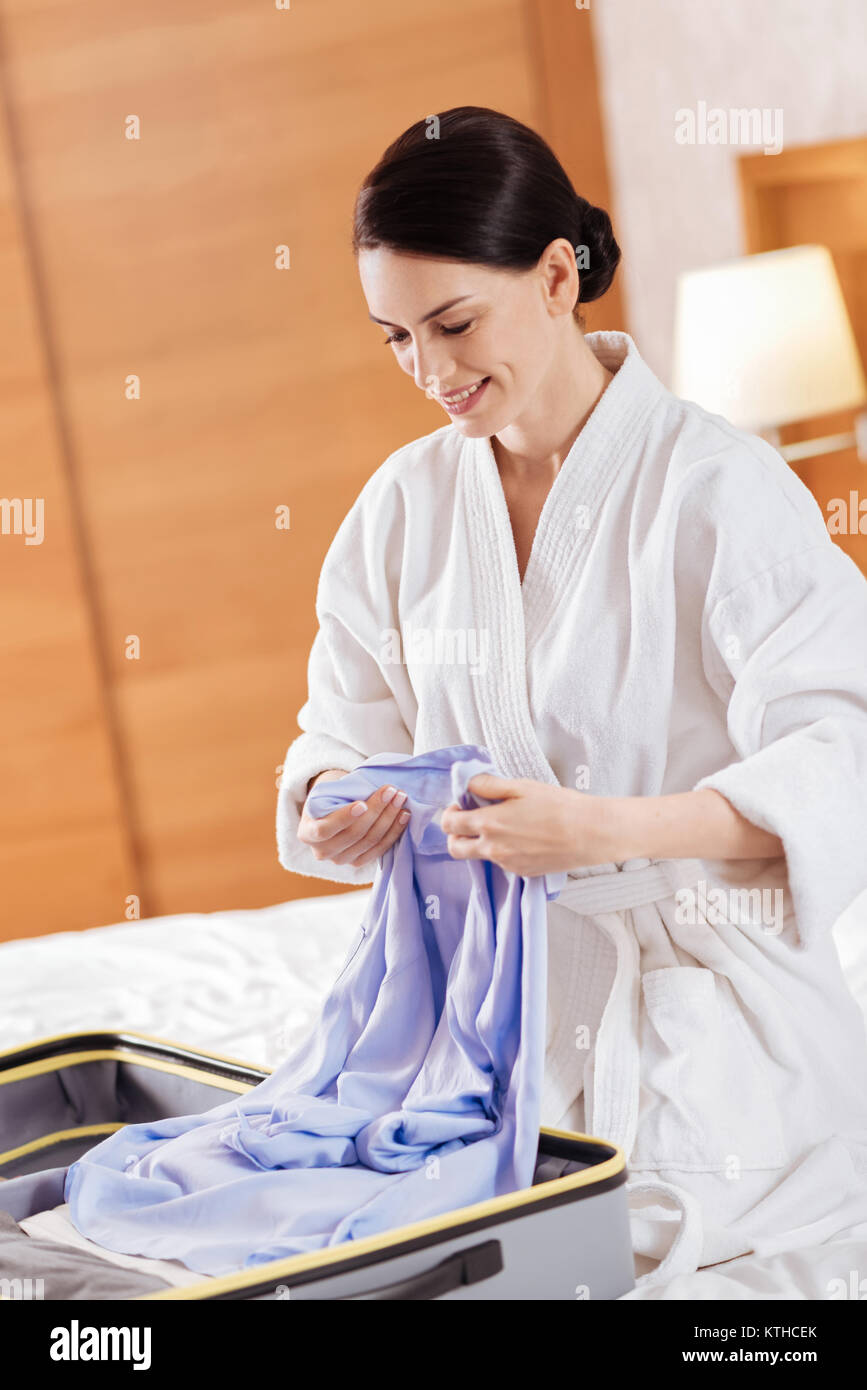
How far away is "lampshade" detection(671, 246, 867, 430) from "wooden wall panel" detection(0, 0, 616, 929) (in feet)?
3.10

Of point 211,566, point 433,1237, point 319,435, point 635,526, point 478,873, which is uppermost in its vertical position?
point 319,435

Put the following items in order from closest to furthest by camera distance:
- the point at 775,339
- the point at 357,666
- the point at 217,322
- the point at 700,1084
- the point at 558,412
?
the point at 700,1084
the point at 558,412
the point at 357,666
the point at 775,339
the point at 217,322

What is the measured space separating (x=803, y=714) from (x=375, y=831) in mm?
384

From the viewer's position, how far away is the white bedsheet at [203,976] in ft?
6.16

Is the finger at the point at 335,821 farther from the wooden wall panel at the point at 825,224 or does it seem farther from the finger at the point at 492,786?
the wooden wall panel at the point at 825,224

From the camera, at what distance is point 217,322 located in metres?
3.43

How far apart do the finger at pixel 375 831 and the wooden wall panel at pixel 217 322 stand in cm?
221

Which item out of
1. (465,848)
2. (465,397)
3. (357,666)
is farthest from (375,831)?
(465,397)

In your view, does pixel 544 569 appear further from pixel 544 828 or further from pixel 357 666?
pixel 544 828

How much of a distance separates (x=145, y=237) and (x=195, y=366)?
30 centimetres

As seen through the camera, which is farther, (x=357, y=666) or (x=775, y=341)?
(x=775, y=341)

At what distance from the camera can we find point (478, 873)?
49.7 inches
